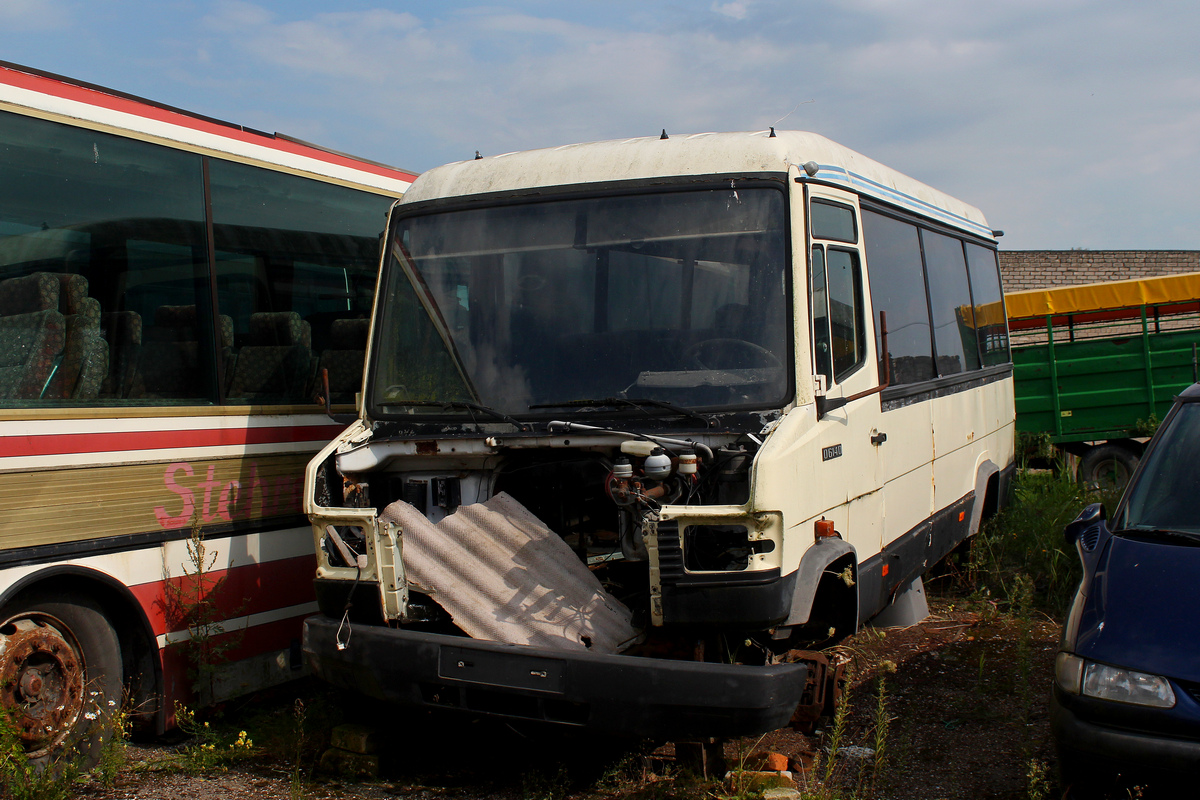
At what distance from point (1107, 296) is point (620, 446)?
983 cm

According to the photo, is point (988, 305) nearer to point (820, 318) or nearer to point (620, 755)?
point (820, 318)

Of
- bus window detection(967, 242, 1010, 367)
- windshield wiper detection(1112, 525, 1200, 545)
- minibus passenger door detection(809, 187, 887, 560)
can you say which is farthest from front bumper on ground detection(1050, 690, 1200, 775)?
bus window detection(967, 242, 1010, 367)

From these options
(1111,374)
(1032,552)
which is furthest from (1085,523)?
(1111,374)

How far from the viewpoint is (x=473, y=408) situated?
14.5 ft

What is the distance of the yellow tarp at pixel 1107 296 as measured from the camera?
11.3 metres

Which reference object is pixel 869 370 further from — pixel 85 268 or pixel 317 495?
pixel 85 268

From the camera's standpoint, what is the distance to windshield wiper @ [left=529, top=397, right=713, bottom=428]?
4039mm

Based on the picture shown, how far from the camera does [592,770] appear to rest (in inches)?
171

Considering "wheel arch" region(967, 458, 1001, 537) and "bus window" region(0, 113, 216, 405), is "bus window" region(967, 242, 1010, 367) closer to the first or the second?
"wheel arch" region(967, 458, 1001, 537)

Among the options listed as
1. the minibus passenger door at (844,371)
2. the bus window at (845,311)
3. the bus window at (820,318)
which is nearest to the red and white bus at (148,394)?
the minibus passenger door at (844,371)

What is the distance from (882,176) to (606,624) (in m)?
3.31

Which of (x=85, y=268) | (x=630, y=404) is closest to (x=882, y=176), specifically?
(x=630, y=404)

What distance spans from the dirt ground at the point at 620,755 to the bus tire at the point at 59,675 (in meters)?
0.24

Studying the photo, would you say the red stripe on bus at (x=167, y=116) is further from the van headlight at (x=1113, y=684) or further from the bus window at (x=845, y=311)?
the van headlight at (x=1113, y=684)
